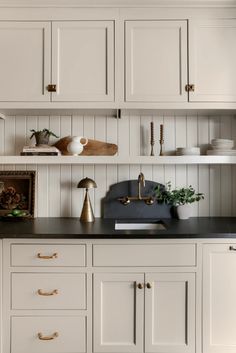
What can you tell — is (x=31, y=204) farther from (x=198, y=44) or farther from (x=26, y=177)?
(x=198, y=44)

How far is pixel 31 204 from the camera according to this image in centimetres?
255

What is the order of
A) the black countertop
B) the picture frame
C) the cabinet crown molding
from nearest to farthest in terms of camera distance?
the black countertop, the cabinet crown molding, the picture frame

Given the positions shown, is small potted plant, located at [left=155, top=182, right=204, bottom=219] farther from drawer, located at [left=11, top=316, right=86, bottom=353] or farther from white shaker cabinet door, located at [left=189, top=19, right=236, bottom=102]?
drawer, located at [left=11, top=316, right=86, bottom=353]

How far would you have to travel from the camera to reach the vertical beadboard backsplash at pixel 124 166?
8.43ft

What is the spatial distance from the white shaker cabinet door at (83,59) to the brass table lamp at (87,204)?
571mm

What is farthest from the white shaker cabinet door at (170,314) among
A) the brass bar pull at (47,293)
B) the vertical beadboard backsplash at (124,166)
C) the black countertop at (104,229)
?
the vertical beadboard backsplash at (124,166)

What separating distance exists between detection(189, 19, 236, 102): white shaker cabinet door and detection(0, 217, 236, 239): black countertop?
2.78ft

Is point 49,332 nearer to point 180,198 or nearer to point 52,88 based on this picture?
point 180,198

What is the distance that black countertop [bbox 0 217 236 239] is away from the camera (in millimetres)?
1922

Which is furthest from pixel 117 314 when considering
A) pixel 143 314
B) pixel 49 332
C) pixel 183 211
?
pixel 183 211

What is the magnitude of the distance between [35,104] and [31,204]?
766mm

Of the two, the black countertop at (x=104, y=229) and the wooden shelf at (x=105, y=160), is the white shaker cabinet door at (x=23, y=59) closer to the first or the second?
the wooden shelf at (x=105, y=160)

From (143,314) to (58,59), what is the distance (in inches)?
66.8

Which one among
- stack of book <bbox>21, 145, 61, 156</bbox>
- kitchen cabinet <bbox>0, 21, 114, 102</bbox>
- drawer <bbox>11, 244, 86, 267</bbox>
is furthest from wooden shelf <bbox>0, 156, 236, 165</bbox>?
drawer <bbox>11, 244, 86, 267</bbox>
